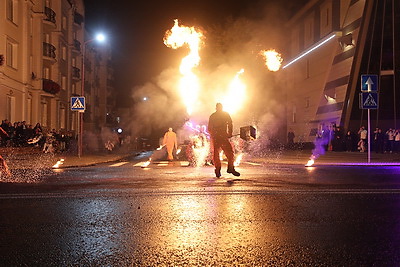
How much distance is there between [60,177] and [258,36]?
28744mm

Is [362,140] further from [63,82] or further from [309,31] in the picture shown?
[63,82]

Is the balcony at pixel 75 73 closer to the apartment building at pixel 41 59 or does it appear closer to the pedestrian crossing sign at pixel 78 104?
the apartment building at pixel 41 59

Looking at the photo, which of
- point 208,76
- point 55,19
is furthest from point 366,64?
point 55,19

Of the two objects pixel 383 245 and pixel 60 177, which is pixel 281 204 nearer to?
pixel 383 245

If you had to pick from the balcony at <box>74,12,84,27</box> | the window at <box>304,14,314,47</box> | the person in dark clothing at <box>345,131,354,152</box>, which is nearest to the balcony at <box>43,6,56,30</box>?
the balcony at <box>74,12,84,27</box>

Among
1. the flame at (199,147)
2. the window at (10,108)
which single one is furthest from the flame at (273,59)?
the window at (10,108)

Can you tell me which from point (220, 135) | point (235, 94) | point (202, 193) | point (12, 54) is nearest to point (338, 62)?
point (235, 94)

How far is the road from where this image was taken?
4.45 m

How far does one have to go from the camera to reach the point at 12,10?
30609mm

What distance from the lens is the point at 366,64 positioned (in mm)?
33938

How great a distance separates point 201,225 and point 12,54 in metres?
28.7

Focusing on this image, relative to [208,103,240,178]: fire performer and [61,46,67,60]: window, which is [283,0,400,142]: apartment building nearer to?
[61,46,67,60]: window

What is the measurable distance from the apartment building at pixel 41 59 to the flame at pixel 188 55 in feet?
19.3

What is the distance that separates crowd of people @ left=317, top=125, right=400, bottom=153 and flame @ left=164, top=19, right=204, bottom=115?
989 centimetres
